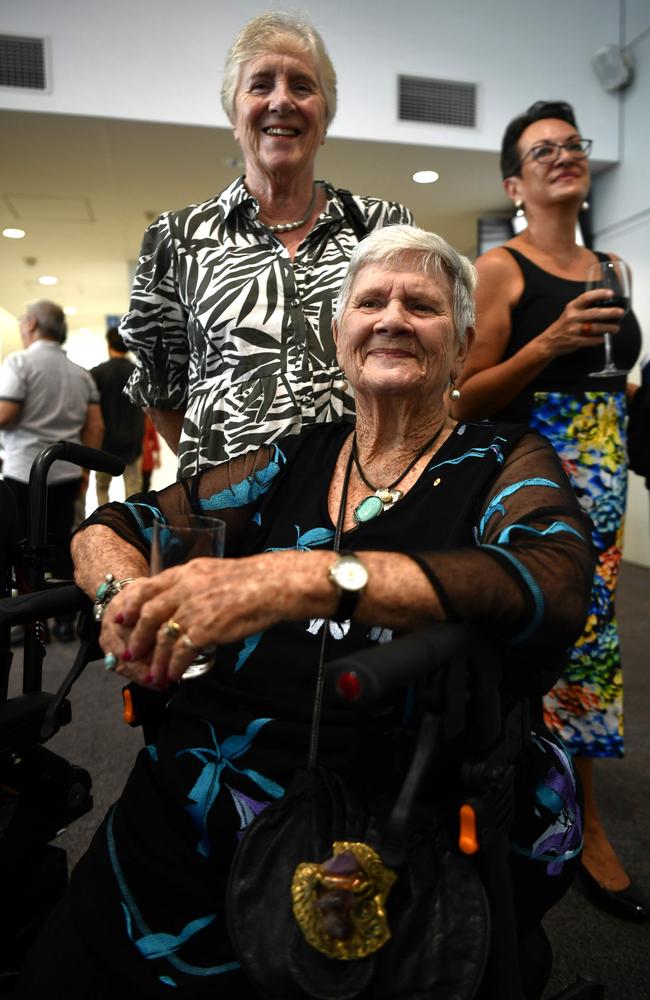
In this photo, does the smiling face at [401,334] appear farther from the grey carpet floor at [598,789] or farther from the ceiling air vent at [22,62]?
the ceiling air vent at [22,62]

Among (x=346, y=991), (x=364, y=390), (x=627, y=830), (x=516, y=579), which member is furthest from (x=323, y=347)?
(x=627, y=830)

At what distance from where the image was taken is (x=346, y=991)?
2.46 ft

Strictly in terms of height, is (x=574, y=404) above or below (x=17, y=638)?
above

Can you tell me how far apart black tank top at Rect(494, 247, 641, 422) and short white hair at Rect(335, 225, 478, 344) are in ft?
1.46

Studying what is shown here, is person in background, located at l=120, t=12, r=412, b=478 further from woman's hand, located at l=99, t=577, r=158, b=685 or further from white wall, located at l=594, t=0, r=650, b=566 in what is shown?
white wall, located at l=594, t=0, r=650, b=566

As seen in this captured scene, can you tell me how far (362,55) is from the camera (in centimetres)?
Result: 543

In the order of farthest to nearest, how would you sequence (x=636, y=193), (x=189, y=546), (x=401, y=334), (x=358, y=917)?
(x=636, y=193)
(x=401, y=334)
(x=189, y=546)
(x=358, y=917)

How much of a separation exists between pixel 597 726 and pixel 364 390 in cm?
104

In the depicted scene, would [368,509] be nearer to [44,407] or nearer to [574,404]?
[574,404]

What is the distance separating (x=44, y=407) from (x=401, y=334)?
2.90 m

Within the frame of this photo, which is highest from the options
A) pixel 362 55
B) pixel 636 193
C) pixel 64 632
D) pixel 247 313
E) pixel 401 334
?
pixel 362 55

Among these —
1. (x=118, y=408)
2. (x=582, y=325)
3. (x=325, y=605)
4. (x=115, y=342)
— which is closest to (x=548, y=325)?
(x=582, y=325)

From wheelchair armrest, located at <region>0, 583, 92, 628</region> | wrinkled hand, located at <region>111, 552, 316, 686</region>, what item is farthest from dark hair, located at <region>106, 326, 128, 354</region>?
wrinkled hand, located at <region>111, 552, 316, 686</region>

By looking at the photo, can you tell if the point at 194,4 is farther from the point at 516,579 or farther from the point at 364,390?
the point at 516,579
